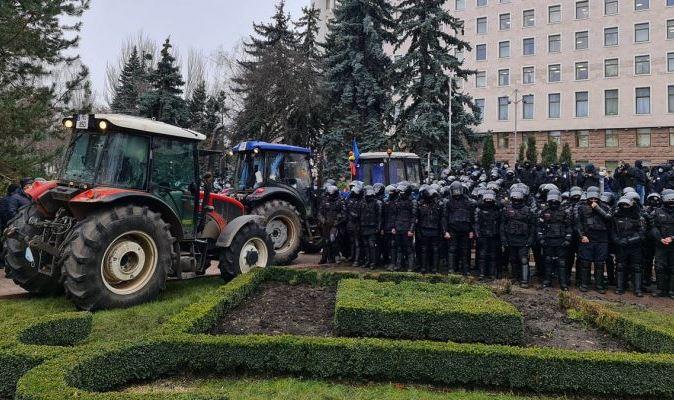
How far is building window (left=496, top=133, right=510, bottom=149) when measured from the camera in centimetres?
4475

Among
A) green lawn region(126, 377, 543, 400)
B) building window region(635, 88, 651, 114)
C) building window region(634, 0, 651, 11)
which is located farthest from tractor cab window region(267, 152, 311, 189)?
building window region(634, 0, 651, 11)

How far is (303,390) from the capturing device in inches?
184

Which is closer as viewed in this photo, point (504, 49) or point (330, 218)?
point (330, 218)

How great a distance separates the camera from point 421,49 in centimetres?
2462

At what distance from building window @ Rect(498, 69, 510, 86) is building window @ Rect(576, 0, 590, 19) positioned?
731 cm

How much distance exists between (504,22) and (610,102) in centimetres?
1221

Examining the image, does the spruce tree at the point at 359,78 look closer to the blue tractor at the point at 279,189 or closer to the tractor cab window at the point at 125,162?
the blue tractor at the point at 279,189

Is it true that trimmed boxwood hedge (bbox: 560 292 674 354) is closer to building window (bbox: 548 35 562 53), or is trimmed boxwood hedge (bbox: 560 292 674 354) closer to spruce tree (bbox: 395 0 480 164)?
spruce tree (bbox: 395 0 480 164)

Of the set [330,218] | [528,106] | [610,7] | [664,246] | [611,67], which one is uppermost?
[610,7]

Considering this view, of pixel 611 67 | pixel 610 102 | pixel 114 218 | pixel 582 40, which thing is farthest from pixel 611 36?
pixel 114 218

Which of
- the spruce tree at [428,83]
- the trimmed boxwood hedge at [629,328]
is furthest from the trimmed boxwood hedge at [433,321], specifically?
the spruce tree at [428,83]

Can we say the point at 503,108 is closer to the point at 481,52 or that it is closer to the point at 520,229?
the point at 481,52

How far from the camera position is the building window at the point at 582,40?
4203 cm

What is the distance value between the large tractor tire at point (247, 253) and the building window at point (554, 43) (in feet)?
139
